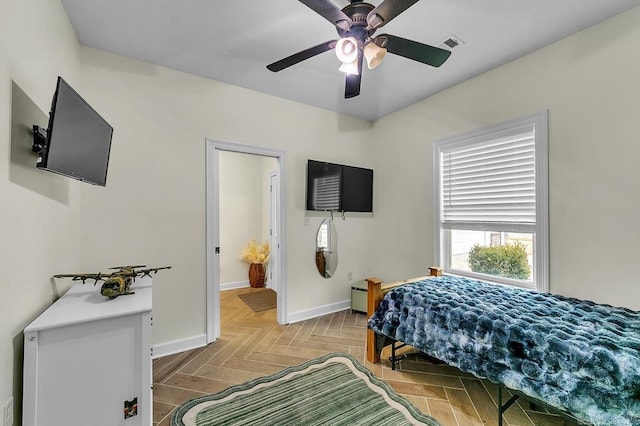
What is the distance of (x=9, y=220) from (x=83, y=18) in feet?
5.46

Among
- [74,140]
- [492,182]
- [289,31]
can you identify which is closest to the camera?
[74,140]

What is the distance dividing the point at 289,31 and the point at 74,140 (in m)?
1.61

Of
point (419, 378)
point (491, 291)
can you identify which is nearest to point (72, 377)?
point (419, 378)

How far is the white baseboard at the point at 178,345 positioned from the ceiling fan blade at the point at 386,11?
2992mm

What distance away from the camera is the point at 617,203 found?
1964 mm

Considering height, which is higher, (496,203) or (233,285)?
(496,203)

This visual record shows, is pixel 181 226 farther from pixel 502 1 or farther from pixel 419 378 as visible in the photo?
pixel 502 1

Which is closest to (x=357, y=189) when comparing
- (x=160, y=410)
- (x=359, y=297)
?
(x=359, y=297)

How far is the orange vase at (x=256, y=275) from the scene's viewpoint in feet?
16.1

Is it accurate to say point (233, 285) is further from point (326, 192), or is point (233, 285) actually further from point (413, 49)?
point (413, 49)

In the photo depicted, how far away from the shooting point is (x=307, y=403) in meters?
1.88

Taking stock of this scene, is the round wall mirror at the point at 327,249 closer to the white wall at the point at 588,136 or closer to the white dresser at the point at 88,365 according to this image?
the white wall at the point at 588,136

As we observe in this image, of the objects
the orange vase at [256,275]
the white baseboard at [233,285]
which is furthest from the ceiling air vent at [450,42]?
the white baseboard at [233,285]

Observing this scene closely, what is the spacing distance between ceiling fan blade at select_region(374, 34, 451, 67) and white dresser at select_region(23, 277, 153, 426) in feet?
6.56
